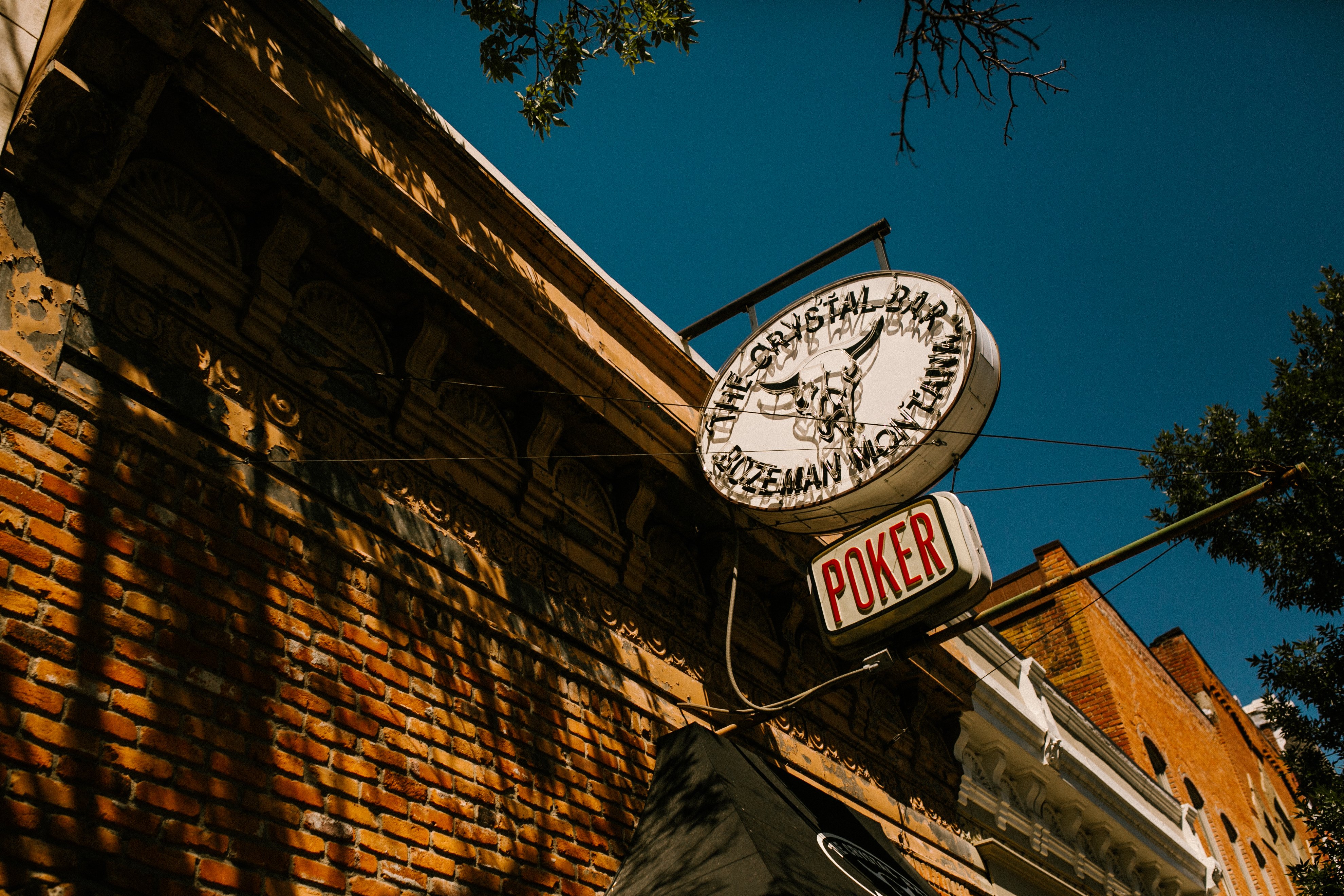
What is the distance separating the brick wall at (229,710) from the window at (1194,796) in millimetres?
17806

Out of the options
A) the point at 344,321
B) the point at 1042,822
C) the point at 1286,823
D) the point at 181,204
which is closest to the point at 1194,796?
the point at 1286,823

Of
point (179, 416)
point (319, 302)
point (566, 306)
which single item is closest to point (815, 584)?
point (566, 306)

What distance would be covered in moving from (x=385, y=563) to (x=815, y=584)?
9.78ft

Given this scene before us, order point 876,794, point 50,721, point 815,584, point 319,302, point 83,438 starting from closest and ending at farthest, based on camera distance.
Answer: point 50,721, point 83,438, point 319,302, point 815,584, point 876,794

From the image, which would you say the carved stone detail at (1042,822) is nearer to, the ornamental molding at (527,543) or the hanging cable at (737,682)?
the ornamental molding at (527,543)

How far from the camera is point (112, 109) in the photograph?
14.3 ft

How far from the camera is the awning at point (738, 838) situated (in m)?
4.85

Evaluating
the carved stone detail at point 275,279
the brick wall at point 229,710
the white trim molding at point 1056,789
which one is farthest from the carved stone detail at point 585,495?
the white trim molding at point 1056,789

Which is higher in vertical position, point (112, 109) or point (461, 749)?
point (112, 109)

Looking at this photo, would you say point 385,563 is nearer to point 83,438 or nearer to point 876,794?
point 83,438

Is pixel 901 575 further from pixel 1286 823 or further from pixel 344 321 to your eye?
pixel 1286 823

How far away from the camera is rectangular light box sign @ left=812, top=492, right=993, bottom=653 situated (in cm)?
591

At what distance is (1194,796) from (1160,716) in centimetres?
166

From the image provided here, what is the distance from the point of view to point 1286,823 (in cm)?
2509
